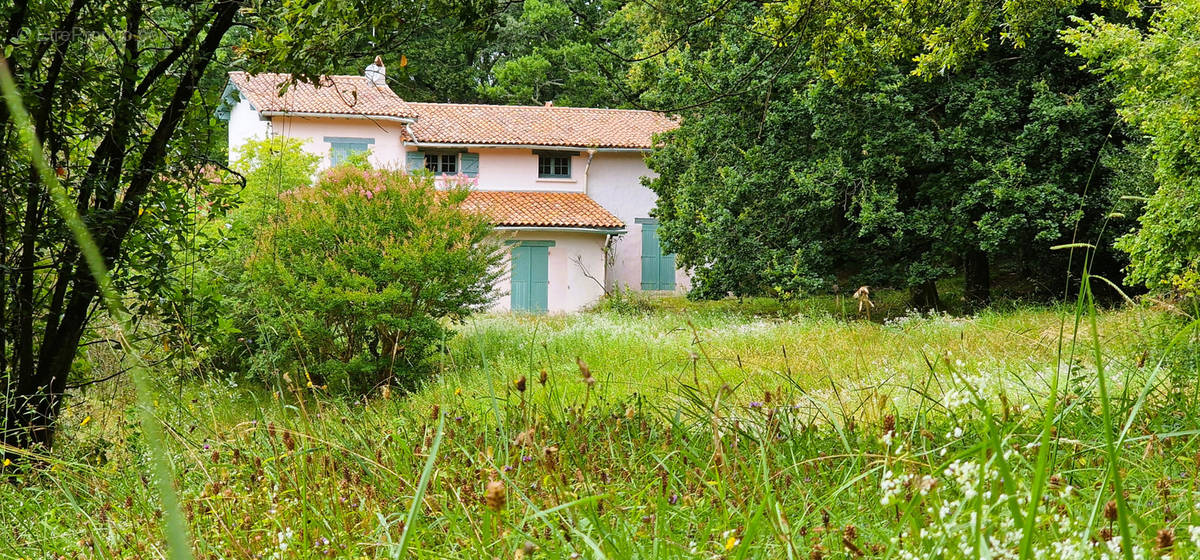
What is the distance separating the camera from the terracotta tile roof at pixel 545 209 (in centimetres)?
2366

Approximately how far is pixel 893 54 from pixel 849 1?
3.50 feet

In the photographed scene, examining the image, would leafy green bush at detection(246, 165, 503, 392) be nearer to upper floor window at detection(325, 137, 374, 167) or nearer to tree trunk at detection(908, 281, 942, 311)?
tree trunk at detection(908, 281, 942, 311)

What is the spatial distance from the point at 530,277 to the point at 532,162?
3.98 metres

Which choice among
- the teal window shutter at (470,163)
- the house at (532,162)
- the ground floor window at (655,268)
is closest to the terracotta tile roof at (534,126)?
the house at (532,162)

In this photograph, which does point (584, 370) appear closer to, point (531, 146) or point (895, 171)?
point (895, 171)

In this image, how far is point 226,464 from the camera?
3.10m

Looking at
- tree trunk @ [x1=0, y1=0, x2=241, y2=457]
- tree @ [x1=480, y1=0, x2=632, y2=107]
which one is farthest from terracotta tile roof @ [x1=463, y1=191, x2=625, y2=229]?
tree trunk @ [x1=0, y1=0, x2=241, y2=457]

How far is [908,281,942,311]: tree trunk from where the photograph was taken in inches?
696

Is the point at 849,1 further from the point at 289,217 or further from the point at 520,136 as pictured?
the point at 520,136

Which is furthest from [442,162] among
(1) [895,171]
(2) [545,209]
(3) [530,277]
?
(1) [895,171]

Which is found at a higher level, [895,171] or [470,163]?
[470,163]

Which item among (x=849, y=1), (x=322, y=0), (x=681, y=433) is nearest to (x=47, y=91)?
(x=322, y=0)

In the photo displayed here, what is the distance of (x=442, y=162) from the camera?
84.7ft

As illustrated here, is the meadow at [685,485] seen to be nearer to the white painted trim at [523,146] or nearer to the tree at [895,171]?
the tree at [895,171]
